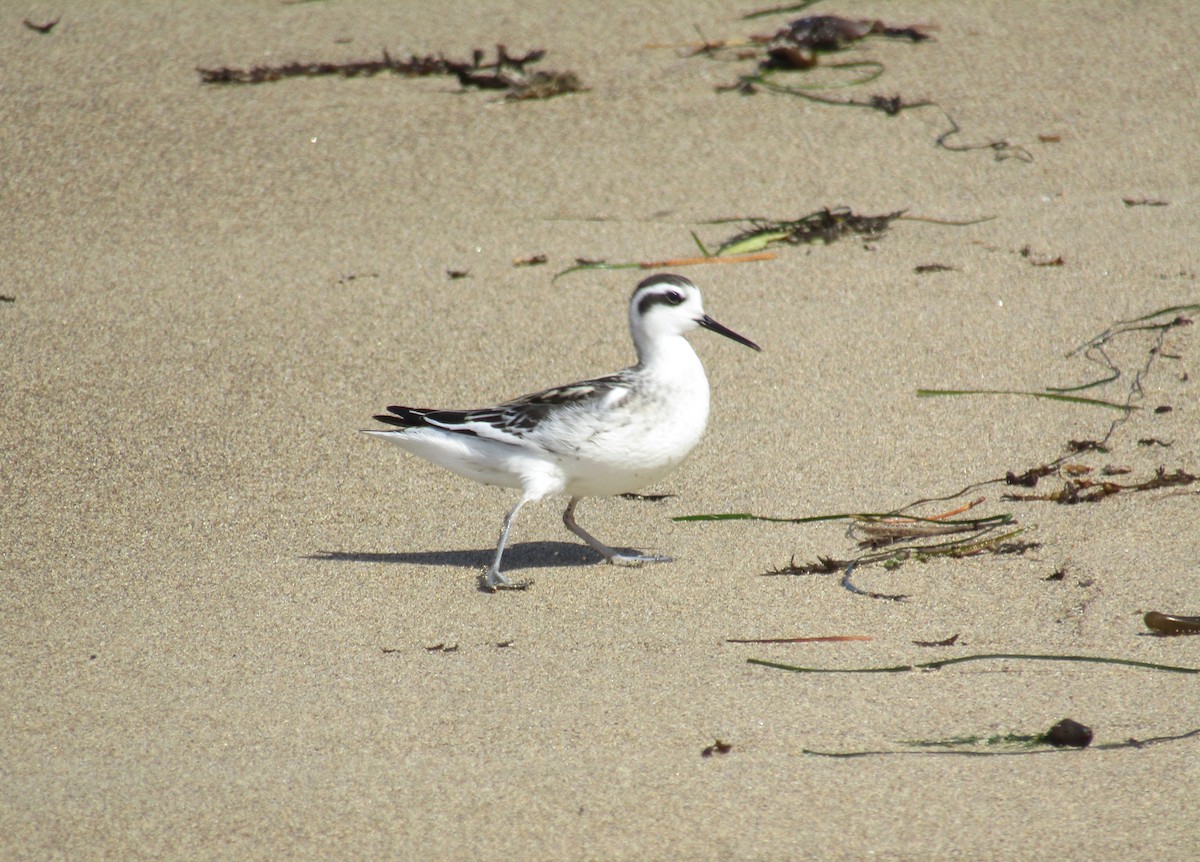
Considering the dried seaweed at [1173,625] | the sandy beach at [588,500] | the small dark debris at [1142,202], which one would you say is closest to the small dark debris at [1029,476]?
the sandy beach at [588,500]

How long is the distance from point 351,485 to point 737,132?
13.7 feet

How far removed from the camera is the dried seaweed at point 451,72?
9.48m

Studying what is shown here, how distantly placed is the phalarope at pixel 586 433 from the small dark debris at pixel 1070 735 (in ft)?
6.69

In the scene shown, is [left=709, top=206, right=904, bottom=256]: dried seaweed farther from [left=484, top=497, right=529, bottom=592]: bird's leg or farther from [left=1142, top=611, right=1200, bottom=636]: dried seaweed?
[left=1142, top=611, right=1200, bottom=636]: dried seaweed

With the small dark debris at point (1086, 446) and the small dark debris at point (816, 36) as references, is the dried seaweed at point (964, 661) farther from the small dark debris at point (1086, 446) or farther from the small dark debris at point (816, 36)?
the small dark debris at point (816, 36)

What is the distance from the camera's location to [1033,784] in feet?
12.4

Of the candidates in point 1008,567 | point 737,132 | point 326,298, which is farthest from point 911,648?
point 737,132

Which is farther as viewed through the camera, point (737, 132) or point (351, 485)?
point (737, 132)

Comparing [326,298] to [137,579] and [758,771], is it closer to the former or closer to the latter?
[137,579]

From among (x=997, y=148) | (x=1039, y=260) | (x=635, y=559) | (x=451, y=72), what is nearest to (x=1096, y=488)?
(x=635, y=559)

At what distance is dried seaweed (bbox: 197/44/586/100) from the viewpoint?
948cm

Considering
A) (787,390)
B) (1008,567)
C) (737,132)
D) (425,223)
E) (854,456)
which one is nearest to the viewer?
→ (1008,567)

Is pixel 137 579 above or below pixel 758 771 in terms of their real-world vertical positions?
below

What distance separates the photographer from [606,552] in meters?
5.75
